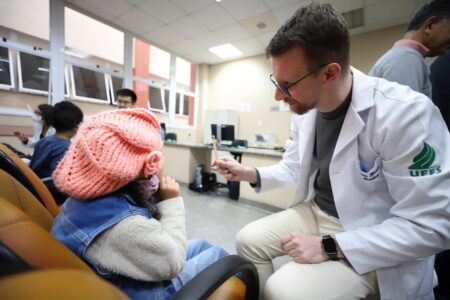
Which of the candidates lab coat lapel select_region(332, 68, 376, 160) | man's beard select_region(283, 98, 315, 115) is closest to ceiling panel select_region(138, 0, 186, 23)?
man's beard select_region(283, 98, 315, 115)

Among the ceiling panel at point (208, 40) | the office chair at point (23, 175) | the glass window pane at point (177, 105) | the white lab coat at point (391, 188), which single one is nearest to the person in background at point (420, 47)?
the white lab coat at point (391, 188)

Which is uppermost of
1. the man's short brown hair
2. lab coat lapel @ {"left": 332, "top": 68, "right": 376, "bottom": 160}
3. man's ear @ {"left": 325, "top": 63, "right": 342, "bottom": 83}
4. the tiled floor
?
the man's short brown hair

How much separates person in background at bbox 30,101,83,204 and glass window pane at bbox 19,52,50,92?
288 cm

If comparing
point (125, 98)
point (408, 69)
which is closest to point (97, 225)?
point (408, 69)

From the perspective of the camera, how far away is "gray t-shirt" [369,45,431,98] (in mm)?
1086

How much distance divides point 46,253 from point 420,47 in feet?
5.84

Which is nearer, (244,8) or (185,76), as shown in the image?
(244,8)

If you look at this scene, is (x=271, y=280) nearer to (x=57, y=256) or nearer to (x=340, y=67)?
(x=57, y=256)

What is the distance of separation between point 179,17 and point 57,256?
435 centimetres

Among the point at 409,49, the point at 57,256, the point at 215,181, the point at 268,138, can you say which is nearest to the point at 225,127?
the point at 215,181

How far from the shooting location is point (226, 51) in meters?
5.16

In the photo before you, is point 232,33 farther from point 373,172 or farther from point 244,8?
point 373,172

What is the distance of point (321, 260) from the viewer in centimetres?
69

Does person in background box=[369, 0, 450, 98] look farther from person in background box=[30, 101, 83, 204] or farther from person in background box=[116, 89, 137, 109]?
person in background box=[116, 89, 137, 109]
